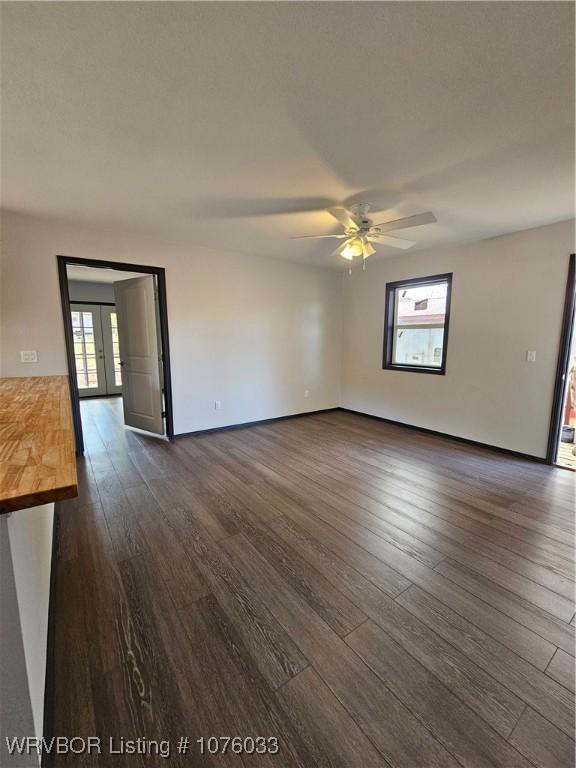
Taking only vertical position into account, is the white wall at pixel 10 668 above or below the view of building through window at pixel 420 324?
below

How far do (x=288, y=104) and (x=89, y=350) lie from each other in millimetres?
6864

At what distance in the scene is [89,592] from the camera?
5.42 feet

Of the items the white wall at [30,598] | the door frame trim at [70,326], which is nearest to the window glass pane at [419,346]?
the door frame trim at [70,326]

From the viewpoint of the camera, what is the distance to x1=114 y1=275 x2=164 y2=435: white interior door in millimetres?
4008

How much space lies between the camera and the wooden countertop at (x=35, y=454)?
635 mm

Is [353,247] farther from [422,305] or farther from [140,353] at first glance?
[140,353]

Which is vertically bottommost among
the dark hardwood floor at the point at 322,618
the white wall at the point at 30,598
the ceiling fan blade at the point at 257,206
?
the dark hardwood floor at the point at 322,618

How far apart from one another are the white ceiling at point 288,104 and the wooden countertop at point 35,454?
149 centimetres

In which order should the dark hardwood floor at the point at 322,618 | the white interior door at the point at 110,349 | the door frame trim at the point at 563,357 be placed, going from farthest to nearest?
the white interior door at the point at 110,349 → the door frame trim at the point at 563,357 → the dark hardwood floor at the point at 322,618

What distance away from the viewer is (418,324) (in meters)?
4.52

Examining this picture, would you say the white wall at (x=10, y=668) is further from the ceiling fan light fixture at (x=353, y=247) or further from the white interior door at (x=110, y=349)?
the white interior door at (x=110, y=349)

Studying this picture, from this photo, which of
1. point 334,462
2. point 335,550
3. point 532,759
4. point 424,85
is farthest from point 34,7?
point 334,462

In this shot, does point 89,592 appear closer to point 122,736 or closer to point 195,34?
point 122,736

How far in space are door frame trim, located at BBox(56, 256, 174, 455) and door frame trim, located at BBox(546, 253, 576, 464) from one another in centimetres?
440
